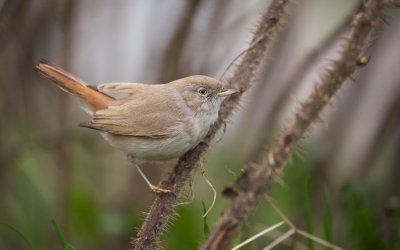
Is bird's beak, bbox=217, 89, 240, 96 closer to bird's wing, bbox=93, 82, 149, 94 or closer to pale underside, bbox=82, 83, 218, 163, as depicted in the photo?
pale underside, bbox=82, 83, 218, 163

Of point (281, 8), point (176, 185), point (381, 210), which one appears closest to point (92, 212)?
point (381, 210)

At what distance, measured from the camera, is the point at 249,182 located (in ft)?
6.54

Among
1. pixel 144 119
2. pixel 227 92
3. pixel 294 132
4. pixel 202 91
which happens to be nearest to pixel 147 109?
pixel 144 119

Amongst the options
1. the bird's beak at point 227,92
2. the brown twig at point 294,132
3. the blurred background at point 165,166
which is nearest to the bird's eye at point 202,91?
the bird's beak at point 227,92

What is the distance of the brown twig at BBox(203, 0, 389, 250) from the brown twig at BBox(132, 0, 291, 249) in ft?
1.92

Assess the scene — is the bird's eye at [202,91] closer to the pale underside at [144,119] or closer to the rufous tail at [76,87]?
the pale underside at [144,119]

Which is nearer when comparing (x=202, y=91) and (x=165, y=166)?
(x=202, y=91)

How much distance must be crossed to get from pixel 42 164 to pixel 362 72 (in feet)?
8.40

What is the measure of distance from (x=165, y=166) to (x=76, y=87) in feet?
4.59

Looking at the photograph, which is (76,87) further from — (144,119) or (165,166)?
(165,166)

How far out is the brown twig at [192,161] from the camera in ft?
8.52

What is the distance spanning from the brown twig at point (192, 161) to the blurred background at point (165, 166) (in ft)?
4.04

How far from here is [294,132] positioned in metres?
2.02

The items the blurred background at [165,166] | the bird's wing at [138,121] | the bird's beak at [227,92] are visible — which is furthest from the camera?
the blurred background at [165,166]
